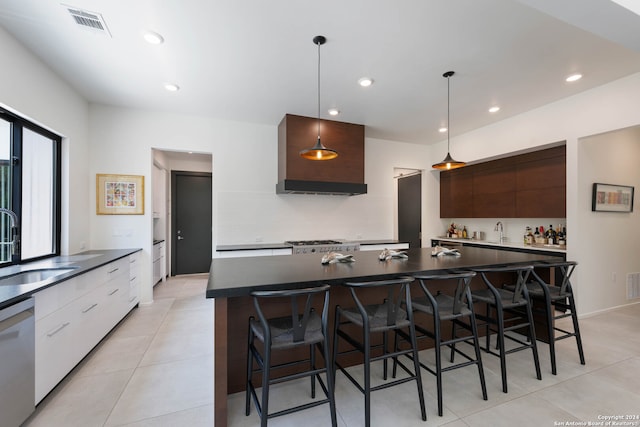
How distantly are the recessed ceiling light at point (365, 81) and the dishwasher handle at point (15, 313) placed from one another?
3.16 meters

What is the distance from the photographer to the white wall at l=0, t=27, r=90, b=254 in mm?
2174

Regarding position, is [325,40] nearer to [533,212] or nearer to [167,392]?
[167,392]

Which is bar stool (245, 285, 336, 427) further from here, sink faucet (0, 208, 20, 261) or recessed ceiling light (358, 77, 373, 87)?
recessed ceiling light (358, 77, 373, 87)

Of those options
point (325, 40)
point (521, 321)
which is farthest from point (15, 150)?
point (521, 321)

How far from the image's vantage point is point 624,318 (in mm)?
3260

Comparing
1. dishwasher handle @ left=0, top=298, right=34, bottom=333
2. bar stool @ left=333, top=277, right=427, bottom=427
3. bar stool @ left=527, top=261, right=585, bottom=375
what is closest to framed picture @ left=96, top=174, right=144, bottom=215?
dishwasher handle @ left=0, top=298, right=34, bottom=333

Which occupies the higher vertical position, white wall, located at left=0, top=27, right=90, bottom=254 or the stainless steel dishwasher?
white wall, located at left=0, top=27, right=90, bottom=254

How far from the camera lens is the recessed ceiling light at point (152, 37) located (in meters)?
2.15

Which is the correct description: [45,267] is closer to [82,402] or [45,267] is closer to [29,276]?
[29,276]

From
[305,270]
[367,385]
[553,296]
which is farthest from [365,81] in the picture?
[367,385]

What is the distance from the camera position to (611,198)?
3.48m

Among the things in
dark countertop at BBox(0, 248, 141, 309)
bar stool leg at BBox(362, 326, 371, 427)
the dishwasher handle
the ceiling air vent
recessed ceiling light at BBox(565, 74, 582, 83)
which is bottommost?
bar stool leg at BBox(362, 326, 371, 427)

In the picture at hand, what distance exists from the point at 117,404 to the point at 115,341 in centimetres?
112

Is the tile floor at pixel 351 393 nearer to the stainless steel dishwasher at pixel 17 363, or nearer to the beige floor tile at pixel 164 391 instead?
the beige floor tile at pixel 164 391
